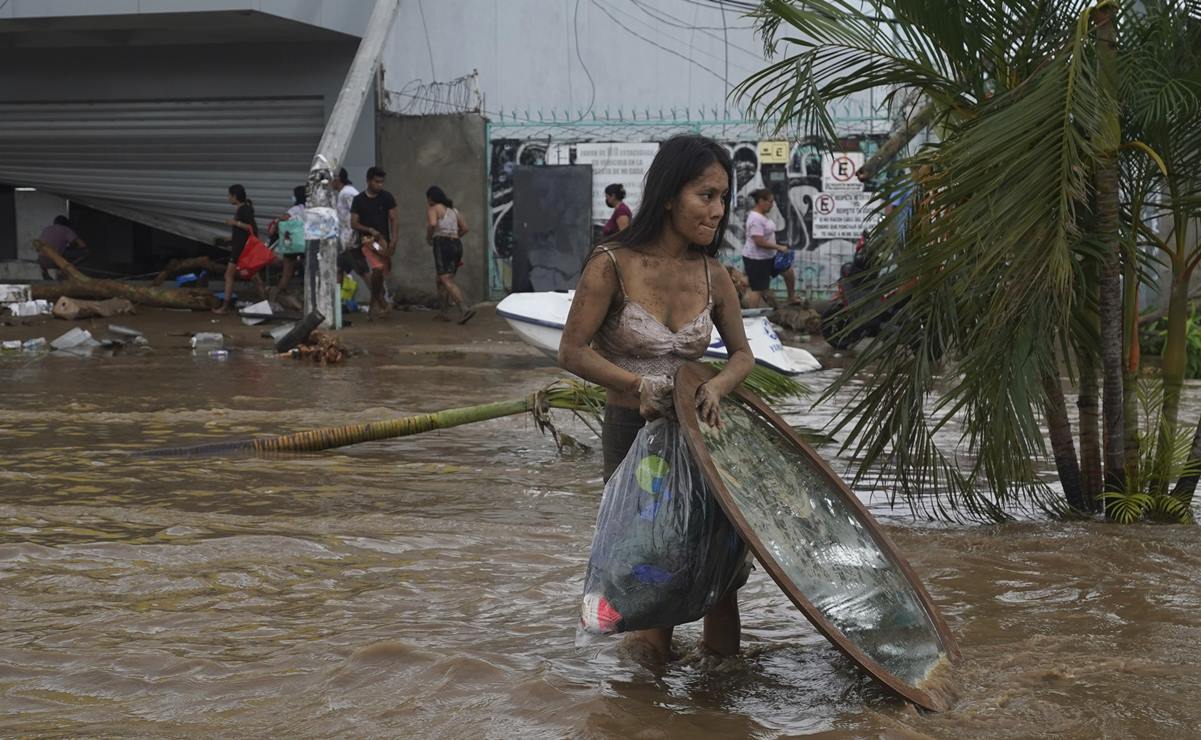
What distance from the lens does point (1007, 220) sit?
5.42m

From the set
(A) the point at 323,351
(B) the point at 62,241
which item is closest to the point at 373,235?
(A) the point at 323,351

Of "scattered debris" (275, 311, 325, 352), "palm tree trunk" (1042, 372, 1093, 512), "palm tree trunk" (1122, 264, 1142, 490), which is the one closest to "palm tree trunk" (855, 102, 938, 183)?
"palm tree trunk" (1122, 264, 1142, 490)

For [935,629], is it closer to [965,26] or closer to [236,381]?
[965,26]

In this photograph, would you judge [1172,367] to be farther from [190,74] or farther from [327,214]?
[190,74]

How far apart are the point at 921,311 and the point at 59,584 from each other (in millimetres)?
3592

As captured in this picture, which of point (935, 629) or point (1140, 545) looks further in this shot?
point (1140, 545)

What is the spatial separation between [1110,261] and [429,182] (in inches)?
575

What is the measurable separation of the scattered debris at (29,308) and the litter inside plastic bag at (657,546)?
1463cm

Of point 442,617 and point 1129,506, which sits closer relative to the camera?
point 442,617

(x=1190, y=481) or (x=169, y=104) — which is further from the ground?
(x=169, y=104)

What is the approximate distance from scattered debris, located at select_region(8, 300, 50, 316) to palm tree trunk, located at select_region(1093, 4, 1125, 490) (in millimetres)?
13975

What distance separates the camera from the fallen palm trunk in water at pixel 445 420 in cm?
779

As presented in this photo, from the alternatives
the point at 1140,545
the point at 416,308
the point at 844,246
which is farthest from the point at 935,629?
the point at 416,308

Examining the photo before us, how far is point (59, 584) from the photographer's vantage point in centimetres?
520
